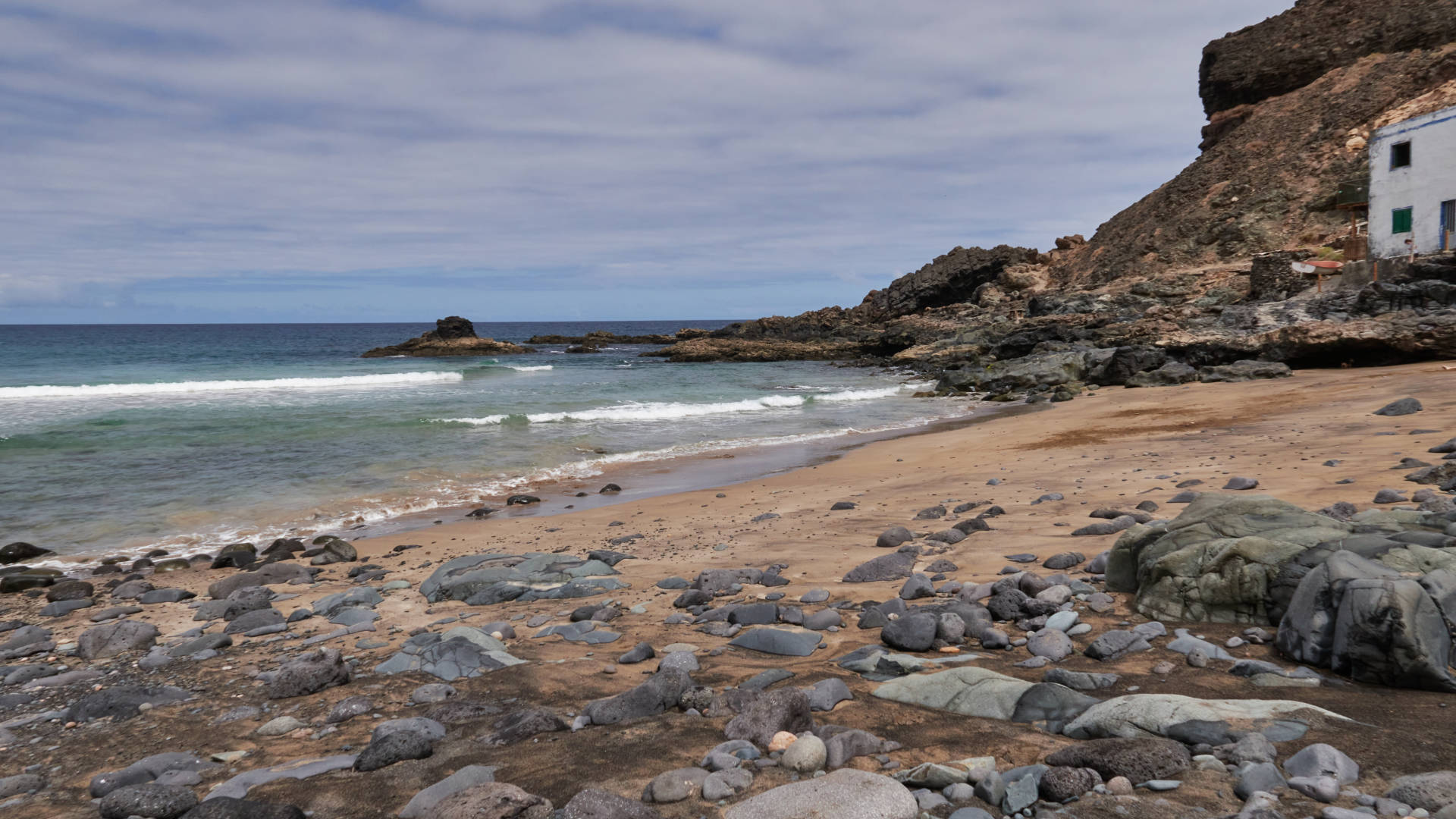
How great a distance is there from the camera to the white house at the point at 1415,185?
80.0 ft

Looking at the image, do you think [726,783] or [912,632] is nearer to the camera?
[726,783]

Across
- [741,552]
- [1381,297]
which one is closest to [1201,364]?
[1381,297]

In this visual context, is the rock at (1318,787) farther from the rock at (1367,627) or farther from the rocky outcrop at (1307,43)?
the rocky outcrop at (1307,43)

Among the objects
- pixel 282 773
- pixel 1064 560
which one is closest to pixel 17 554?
pixel 282 773

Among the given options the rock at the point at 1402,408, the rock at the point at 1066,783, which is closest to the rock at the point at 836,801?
the rock at the point at 1066,783

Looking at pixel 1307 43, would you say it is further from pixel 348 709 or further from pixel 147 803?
pixel 147 803

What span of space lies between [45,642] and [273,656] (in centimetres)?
226

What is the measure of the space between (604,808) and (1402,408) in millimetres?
12145

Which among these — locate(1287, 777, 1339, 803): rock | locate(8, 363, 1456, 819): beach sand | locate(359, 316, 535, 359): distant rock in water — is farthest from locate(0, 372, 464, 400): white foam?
locate(1287, 777, 1339, 803): rock

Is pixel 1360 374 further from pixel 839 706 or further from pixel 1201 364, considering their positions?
pixel 839 706

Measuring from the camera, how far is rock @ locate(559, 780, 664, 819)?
2.61 metres

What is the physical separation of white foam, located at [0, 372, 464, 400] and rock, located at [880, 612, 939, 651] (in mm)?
37387

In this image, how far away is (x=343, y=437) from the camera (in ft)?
60.7

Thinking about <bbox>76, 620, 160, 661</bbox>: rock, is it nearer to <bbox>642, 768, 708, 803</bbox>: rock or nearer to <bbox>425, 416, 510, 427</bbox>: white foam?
<bbox>642, 768, 708, 803</bbox>: rock
